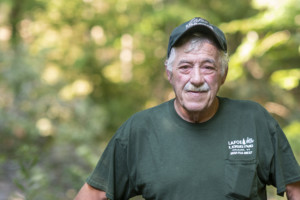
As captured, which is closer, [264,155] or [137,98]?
[264,155]

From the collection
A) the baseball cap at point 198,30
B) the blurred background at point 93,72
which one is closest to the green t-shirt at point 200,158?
the baseball cap at point 198,30

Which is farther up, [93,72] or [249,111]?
[93,72]

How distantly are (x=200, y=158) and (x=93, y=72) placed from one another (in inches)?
423

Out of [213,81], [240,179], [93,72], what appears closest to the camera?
[240,179]

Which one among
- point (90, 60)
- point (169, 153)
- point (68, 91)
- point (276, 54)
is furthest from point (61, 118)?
point (169, 153)

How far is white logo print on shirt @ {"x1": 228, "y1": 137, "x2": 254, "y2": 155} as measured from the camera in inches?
82.0

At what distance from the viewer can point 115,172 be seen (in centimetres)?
222

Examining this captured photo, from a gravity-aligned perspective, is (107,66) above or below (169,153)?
above

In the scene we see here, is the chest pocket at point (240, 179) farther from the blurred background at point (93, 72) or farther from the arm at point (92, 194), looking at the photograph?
the blurred background at point (93, 72)

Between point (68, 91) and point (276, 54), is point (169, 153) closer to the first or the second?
point (276, 54)

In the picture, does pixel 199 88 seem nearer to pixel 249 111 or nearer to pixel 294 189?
pixel 249 111

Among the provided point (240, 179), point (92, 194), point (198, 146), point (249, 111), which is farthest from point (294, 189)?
point (92, 194)

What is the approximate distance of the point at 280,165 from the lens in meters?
2.10

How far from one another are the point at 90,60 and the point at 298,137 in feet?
26.5
